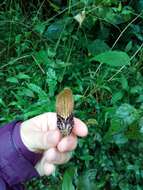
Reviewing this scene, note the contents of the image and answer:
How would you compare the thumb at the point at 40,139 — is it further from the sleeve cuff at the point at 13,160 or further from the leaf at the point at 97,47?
the leaf at the point at 97,47

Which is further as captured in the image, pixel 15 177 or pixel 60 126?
pixel 15 177

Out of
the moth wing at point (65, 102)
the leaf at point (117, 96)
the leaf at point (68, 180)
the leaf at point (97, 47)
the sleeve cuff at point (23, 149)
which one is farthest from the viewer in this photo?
the leaf at point (97, 47)

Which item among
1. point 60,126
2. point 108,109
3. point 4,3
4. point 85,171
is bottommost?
point 85,171

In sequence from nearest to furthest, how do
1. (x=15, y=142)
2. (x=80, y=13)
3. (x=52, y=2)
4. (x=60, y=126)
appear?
(x=60, y=126), (x=15, y=142), (x=80, y=13), (x=52, y=2)

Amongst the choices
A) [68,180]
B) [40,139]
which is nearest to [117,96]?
[68,180]

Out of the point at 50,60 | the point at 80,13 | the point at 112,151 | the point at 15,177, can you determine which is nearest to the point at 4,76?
the point at 50,60

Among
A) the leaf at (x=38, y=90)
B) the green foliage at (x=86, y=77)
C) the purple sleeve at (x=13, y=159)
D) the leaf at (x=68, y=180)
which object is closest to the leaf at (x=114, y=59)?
the green foliage at (x=86, y=77)

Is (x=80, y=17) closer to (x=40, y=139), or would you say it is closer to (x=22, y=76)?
(x=22, y=76)

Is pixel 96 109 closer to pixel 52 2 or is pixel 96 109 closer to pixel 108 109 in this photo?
pixel 108 109
